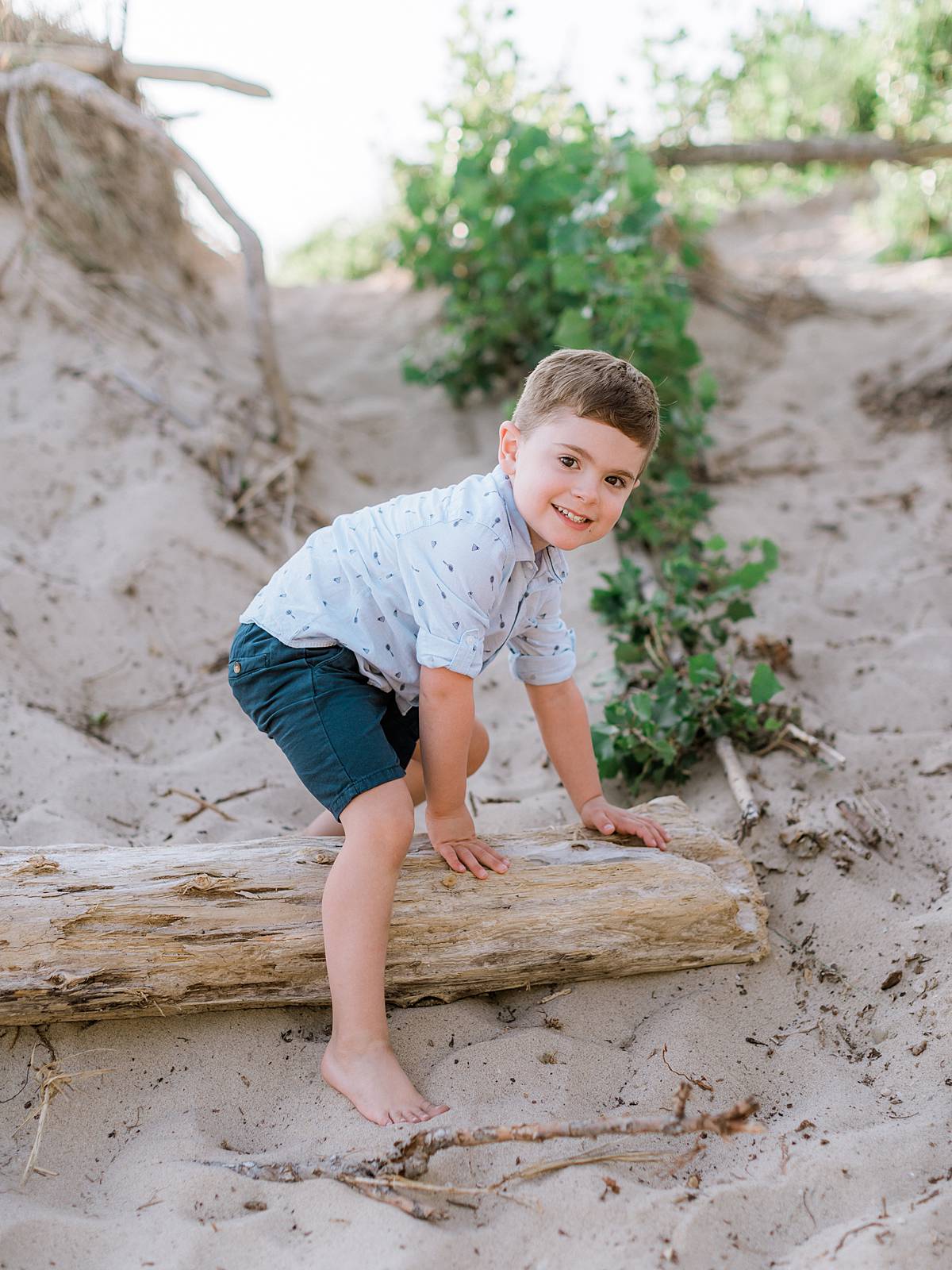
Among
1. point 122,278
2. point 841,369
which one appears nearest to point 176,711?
point 122,278

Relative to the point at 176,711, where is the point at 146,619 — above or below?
above

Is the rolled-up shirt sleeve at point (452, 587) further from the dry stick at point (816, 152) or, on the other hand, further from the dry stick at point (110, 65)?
the dry stick at point (816, 152)

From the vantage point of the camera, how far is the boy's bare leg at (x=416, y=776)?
242cm

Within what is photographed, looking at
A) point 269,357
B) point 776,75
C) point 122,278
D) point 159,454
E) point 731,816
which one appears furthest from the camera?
point 776,75

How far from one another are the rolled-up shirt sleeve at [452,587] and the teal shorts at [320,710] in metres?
0.20

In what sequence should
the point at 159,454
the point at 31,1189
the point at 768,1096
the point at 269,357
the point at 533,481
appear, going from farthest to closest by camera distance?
the point at 269,357
the point at 159,454
the point at 533,481
the point at 768,1096
the point at 31,1189

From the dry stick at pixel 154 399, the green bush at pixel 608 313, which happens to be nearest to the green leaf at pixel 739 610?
the green bush at pixel 608 313

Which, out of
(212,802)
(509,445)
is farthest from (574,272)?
(212,802)

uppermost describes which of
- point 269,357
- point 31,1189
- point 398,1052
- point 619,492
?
point 269,357

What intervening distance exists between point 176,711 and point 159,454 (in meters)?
1.28

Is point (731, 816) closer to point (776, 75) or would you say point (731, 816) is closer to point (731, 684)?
point (731, 684)

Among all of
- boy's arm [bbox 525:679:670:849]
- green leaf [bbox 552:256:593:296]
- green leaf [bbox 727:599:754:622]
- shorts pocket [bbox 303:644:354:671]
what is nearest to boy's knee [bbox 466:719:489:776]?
boy's arm [bbox 525:679:670:849]

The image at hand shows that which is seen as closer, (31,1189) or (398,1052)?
(31,1189)

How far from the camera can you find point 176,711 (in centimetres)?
314
